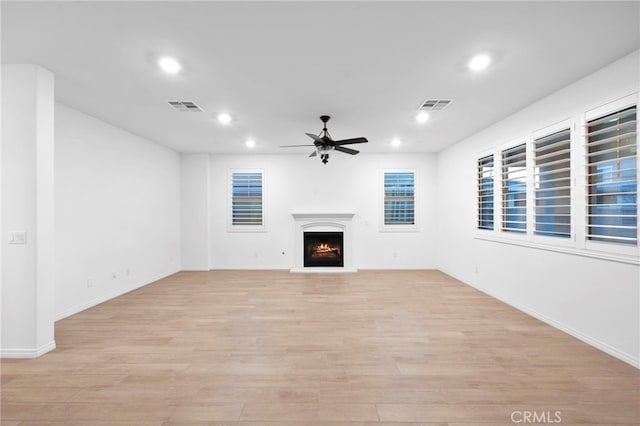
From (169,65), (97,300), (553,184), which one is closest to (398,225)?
(553,184)

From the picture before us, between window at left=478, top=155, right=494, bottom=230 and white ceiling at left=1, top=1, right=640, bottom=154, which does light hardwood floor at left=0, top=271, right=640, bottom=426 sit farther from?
white ceiling at left=1, top=1, right=640, bottom=154

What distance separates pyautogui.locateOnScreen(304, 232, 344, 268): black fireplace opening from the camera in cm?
688

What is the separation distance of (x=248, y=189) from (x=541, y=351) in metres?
6.01

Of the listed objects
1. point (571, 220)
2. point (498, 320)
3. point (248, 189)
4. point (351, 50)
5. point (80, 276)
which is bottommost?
point (498, 320)

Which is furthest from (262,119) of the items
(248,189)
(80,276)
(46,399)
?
(46,399)

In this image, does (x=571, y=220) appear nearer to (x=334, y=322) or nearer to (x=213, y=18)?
(x=334, y=322)

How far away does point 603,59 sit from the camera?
2.64m

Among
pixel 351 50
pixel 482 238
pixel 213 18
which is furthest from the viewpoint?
Answer: pixel 482 238

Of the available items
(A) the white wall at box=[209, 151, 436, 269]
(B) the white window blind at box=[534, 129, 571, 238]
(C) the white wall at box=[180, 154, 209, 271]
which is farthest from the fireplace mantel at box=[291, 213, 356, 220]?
(B) the white window blind at box=[534, 129, 571, 238]

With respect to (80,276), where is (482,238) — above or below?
above

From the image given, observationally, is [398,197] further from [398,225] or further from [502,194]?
[502,194]

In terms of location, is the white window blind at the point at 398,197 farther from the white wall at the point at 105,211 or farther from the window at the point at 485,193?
the white wall at the point at 105,211

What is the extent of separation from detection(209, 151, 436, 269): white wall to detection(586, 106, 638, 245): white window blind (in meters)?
3.95

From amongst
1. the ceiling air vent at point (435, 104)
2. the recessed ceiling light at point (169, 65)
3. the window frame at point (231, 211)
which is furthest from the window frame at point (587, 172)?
the window frame at point (231, 211)
